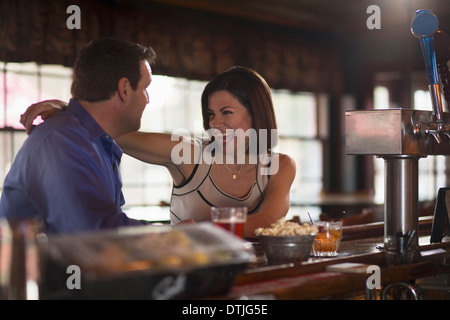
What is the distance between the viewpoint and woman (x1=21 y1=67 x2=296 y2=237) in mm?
2297

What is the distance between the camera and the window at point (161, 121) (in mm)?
5070

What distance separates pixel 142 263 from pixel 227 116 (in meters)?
1.37

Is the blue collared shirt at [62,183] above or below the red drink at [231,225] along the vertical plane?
above

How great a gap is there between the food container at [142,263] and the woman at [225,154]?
1.13 m

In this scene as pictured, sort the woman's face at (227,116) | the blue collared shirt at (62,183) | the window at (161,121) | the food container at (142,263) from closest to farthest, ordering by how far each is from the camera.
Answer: the food container at (142,263) → the blue collared shirt at (62,183) → the woman's face at (227,116) → the window at (161,121)

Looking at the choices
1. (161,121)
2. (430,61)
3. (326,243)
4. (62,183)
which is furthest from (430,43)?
(161,121)

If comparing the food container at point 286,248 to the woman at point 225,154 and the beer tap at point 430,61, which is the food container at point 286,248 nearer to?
the beer tap at point 430,61

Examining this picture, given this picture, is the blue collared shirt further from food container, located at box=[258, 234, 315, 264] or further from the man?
food container, located at box=[258, 234, 315, 264]

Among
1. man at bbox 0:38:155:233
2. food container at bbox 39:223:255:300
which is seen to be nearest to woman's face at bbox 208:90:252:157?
man at bbox 0:38:155:233

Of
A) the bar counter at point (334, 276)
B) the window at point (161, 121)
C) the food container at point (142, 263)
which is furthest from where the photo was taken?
the window at point (161, 121)

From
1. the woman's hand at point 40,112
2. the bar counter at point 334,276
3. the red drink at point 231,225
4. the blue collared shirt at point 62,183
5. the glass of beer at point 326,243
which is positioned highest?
the woman's hand at point 40,112

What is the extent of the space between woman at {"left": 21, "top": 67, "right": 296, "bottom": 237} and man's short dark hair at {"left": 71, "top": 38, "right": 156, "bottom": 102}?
636mm

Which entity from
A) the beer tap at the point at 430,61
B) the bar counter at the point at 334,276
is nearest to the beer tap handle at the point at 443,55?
the beer tap at the point at 430,61

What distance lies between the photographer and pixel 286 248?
1.49 metres
